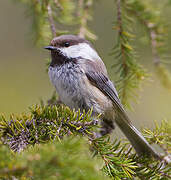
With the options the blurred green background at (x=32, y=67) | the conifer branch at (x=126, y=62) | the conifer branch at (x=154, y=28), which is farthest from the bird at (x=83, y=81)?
the conifer branch at (x=154, y=28)

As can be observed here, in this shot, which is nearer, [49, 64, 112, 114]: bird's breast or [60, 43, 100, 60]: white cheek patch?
[49, 64, 112, 114]: bird's breast

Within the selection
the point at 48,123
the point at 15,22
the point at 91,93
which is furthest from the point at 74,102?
the point at 15,22

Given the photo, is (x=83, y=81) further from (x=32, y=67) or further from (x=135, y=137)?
(x=32, y=67)

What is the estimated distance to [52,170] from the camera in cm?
78

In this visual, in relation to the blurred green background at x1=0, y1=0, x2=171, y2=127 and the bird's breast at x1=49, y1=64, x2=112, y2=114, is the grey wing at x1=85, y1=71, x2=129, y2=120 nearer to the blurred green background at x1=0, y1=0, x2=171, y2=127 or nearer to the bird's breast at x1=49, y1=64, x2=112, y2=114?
the bird's breast at x1=49, y1=64, x2=112, y2=114

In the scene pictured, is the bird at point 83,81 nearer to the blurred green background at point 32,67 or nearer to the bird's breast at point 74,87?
the bird's breast at point 74,87

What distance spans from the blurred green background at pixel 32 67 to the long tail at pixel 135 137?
13.5 inches

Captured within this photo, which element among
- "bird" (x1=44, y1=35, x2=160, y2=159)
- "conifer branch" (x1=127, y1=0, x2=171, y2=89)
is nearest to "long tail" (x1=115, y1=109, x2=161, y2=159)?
"bird" (x1=44, y1=35, x2=160, y2=159)

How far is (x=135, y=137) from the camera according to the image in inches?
71.9

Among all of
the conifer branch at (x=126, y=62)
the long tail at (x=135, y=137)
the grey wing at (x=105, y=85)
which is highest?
the conifer branch at (x=126, y=62)

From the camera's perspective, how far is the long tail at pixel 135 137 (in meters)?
1.56

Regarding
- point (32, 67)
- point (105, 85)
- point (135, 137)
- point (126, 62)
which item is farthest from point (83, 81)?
point (32, 67)

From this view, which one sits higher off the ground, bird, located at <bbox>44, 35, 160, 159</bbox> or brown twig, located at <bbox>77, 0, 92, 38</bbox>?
brown twig, located at <bbox>77, 0, 92, 38</bbox>

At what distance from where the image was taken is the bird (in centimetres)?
188
